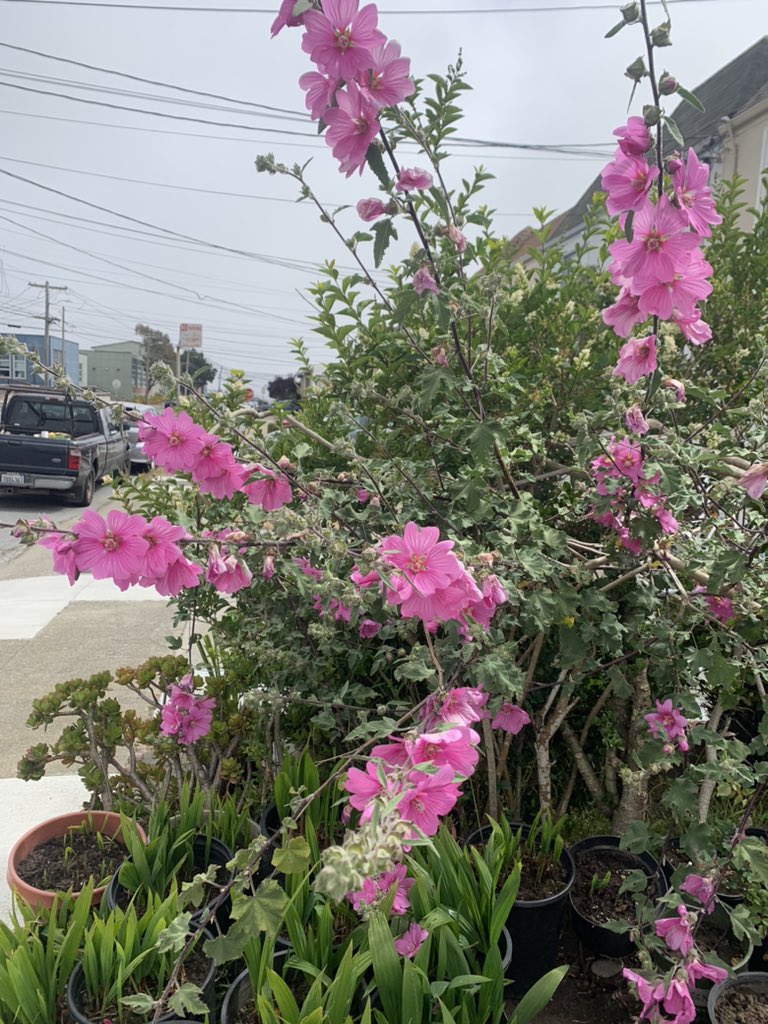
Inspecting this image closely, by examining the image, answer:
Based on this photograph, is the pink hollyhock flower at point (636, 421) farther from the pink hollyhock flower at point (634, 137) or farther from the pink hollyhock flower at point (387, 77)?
the pink hollyhock flower at point (387, 77)

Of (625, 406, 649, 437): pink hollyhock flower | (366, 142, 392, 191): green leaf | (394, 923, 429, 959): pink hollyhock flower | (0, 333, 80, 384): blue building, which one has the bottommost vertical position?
(394, 923, 429, 959): pink hollyhock flower

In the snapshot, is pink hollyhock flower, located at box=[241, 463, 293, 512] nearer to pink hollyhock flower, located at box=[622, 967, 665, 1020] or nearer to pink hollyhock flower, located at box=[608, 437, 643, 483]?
pink hollyhock flower, located at box=[608, 437, 643, 483]

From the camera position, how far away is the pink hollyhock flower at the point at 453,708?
1266 millimetres

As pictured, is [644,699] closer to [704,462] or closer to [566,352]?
[704,462]

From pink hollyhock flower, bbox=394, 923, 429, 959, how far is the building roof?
35.1 ft

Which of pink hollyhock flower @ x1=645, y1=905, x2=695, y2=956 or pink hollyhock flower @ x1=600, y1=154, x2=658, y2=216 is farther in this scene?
pink hollyhock flower @ x1=645, y1=905, x2=695, y2=956

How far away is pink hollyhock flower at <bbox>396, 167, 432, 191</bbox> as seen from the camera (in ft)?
4.50

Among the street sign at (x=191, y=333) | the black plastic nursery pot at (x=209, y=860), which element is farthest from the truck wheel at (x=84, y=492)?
the black plastic nursery pot at (x=209, y=860)

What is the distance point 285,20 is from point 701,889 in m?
1.95

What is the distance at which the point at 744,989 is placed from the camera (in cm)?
173

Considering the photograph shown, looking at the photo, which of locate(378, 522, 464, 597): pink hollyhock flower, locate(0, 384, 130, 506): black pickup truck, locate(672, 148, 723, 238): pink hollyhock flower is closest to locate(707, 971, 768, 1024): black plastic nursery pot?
locate(378, 522, 464, 597): pink hollyhock flower

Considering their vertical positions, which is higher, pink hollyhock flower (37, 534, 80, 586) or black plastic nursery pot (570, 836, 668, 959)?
pink hollyhock flower (37, 534, 80, 586)

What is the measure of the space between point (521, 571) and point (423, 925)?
2.58ft

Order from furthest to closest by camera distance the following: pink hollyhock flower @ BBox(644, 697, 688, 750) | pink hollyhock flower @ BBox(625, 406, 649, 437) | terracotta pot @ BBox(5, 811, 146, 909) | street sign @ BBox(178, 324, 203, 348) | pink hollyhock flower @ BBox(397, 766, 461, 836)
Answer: street sign @ BBox(178, 324, 203, 348)
terracotta pot @ BBox(5, 811, 146, 909)
pink hollyhock flower @ BBox(644, 697, 688, 750)
pink hollyhock flower @ BBox(625, 406, 649, 437)
pink hollyhock flower @ BBox(397, 766, 461, 836)
